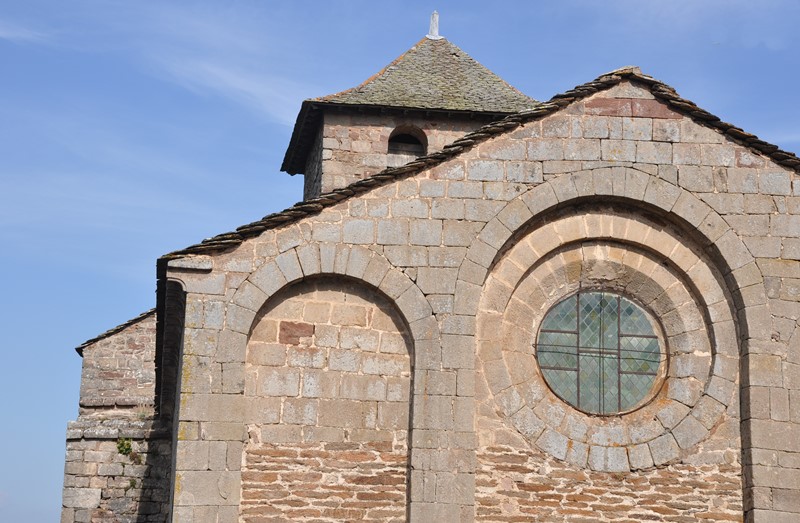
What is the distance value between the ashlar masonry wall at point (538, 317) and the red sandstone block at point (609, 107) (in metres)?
0.04

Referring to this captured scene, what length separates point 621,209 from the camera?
14344 millimetres

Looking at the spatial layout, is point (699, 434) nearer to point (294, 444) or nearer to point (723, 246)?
point (723, 246)

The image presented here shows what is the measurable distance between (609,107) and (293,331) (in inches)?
164

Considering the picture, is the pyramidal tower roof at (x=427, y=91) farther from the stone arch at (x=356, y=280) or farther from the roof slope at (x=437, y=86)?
the stone arch at (x=356, y=280)

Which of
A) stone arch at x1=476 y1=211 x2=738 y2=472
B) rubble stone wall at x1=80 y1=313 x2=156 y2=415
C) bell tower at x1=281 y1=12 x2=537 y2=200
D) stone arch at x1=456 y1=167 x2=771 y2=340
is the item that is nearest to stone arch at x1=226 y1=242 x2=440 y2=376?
stone arch at x1=456 y1=167 x2=771 y2=340

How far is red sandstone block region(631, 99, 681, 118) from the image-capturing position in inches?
571

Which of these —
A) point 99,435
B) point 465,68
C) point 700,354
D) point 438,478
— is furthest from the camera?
point 465,68

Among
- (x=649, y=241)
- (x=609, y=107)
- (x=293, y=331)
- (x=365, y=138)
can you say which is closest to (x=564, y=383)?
(x=649, y=241)

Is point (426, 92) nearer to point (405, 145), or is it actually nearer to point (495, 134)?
point (405, 145)

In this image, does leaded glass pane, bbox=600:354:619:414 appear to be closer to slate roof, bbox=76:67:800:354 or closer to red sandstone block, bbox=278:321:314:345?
slate roof, bbox=76:67:800:354

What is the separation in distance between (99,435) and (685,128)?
8360 mm

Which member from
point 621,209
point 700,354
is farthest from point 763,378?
point 621,209

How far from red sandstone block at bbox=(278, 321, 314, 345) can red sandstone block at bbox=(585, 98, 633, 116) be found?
3808mm

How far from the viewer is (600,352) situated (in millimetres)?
14070
